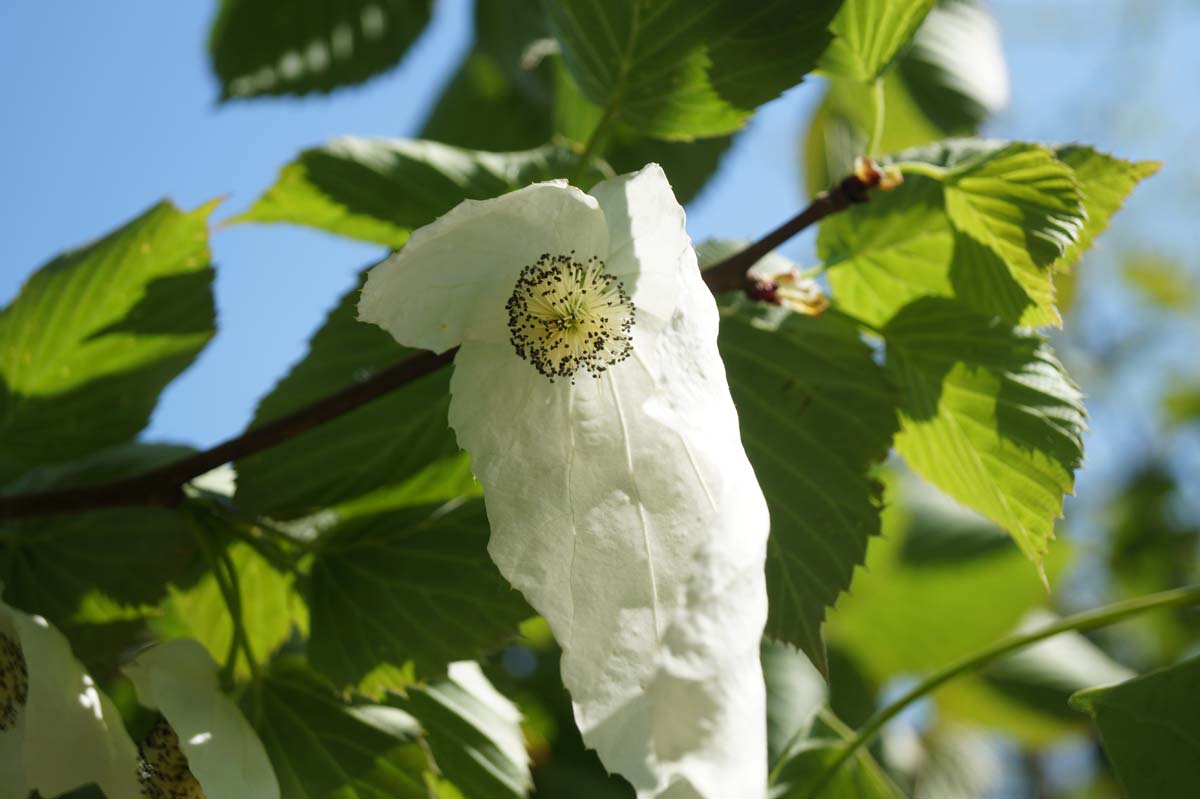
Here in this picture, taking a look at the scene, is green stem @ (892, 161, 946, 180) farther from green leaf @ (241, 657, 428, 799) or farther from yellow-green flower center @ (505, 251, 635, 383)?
green leaf @ (241, 657, 428, 799)

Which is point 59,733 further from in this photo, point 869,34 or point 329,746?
point 869,34

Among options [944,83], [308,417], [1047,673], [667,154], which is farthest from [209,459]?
[1047,673]

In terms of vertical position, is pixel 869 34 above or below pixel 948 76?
above

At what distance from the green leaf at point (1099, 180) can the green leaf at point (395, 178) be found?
0.92 feet

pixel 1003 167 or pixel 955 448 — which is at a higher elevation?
pixel 1003 167

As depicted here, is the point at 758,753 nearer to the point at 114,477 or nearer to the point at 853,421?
the point at 853,421

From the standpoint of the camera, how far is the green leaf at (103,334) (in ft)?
2.21

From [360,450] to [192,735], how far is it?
179 mm

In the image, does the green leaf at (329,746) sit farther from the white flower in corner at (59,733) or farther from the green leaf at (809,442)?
the green leaf at (809,442)

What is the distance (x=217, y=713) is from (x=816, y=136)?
141cm

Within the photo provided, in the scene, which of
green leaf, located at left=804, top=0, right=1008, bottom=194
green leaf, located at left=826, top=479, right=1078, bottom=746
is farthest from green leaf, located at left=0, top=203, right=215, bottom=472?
green leaf, located at left=826, top=479, right=1078, bottom=746

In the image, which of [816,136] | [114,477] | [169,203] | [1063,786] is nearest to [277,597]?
[114,477]

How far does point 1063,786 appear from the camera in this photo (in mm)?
4230

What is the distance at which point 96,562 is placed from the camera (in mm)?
663
